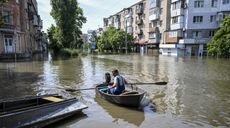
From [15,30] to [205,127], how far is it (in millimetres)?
35436

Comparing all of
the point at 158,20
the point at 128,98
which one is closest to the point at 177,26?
the point at 158,20

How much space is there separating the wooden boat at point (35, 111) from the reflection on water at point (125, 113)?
59.3 inches

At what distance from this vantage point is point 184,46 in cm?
4884

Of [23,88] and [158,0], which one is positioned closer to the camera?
[23,88]

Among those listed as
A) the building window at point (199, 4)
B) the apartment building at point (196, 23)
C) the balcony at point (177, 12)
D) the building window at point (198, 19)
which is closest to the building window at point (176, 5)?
the apartment building at point (196, 23)

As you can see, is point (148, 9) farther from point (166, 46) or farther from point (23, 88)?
point (23, 88)

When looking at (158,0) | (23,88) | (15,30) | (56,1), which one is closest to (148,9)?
(158,0)

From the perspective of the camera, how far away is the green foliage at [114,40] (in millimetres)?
65419

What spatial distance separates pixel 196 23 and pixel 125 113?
4298 centimetres

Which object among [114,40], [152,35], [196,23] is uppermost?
[196,23]

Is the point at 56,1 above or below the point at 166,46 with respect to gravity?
above

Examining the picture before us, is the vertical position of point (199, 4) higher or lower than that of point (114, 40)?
higher

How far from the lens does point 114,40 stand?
65.7m

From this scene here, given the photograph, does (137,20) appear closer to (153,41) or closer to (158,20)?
(158,20)
